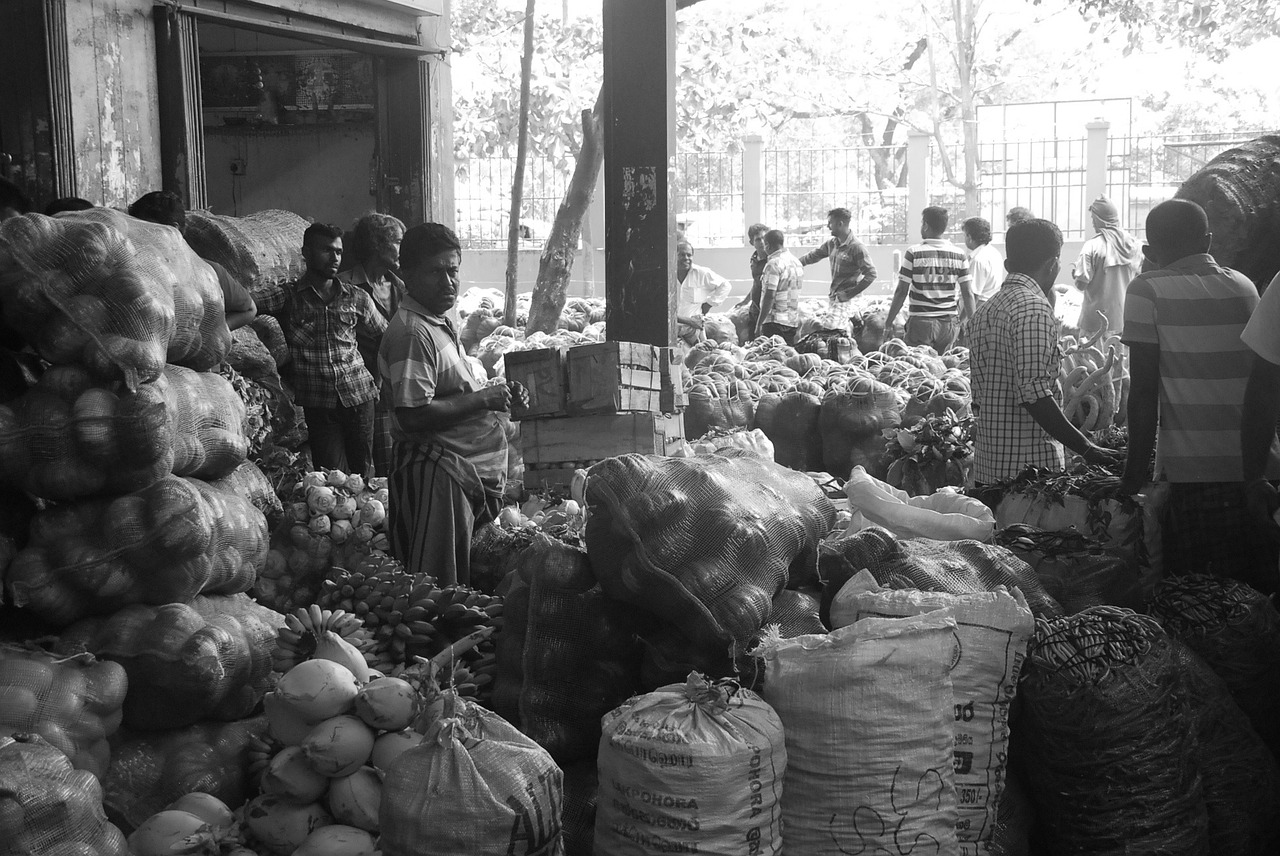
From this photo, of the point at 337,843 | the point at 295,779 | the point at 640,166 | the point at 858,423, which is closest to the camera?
the point at 337,843

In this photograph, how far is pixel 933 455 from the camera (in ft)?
23.8

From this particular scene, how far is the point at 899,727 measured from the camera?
265 cm

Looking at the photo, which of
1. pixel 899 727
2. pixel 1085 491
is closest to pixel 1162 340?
pixel 1085 491

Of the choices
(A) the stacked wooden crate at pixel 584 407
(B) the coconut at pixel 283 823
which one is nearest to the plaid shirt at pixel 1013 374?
(A) the stacked wooden crate at pixel 584 407

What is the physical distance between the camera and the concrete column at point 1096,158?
21812 millimetres

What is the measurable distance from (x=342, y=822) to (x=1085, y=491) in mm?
2858

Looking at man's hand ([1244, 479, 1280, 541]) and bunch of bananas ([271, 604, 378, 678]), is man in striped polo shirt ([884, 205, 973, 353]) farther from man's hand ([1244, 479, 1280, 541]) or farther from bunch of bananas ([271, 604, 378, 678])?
bunch of bananas ([271, 604, 378, 678])

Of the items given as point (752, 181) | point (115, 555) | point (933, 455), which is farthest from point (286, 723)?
point (752, 181)

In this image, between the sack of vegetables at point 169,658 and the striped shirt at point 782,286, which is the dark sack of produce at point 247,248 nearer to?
the sack of vegetables at point 169,658

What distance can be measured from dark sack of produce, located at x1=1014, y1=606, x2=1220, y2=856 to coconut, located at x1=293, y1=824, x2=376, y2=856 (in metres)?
1.64

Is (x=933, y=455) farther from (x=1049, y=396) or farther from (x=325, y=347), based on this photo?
(x=325, y=347)

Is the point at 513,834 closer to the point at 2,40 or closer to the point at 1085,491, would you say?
the point at 1085,491

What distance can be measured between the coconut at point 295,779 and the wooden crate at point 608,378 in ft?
10.7

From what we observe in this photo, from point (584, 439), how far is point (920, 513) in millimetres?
2419
